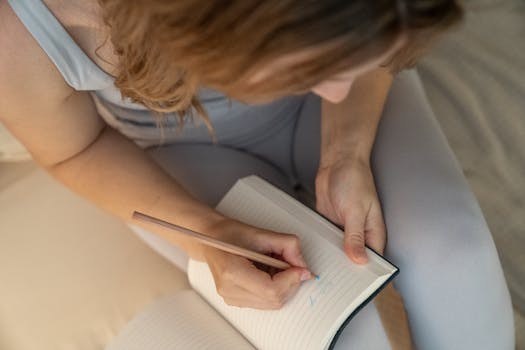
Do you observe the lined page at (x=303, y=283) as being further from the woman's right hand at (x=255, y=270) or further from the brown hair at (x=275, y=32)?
the brown hair at (x=275, y=32)

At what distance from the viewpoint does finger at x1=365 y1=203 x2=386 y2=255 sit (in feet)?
2.16

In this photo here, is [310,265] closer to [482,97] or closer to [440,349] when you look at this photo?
[440,349]

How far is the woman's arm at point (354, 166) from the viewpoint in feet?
2.16

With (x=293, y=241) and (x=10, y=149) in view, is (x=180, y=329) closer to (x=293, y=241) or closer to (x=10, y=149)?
(x=293, y=241)

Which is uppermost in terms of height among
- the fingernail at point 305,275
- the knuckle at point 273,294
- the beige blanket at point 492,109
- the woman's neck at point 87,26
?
the woman's neck at point 87,26

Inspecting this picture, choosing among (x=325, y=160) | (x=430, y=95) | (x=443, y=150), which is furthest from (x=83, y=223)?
(x=430, y=95)

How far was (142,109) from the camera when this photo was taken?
2.56 feet

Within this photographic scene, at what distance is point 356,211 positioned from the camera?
66 cm

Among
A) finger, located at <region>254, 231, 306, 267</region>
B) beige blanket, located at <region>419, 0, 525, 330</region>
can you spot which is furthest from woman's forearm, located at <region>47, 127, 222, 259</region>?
beige blanket, located at <region>419, 0, 525, 330</region>

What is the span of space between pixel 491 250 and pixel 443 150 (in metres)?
0.13

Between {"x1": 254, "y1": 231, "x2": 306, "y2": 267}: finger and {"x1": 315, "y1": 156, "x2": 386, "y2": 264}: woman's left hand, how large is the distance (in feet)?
0.17

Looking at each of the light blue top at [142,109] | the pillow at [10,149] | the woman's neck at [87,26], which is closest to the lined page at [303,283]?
the light blue top at [142,109]

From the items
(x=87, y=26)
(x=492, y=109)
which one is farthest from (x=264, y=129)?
(x=492, y=109)

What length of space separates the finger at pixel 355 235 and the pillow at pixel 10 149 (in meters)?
0.54
